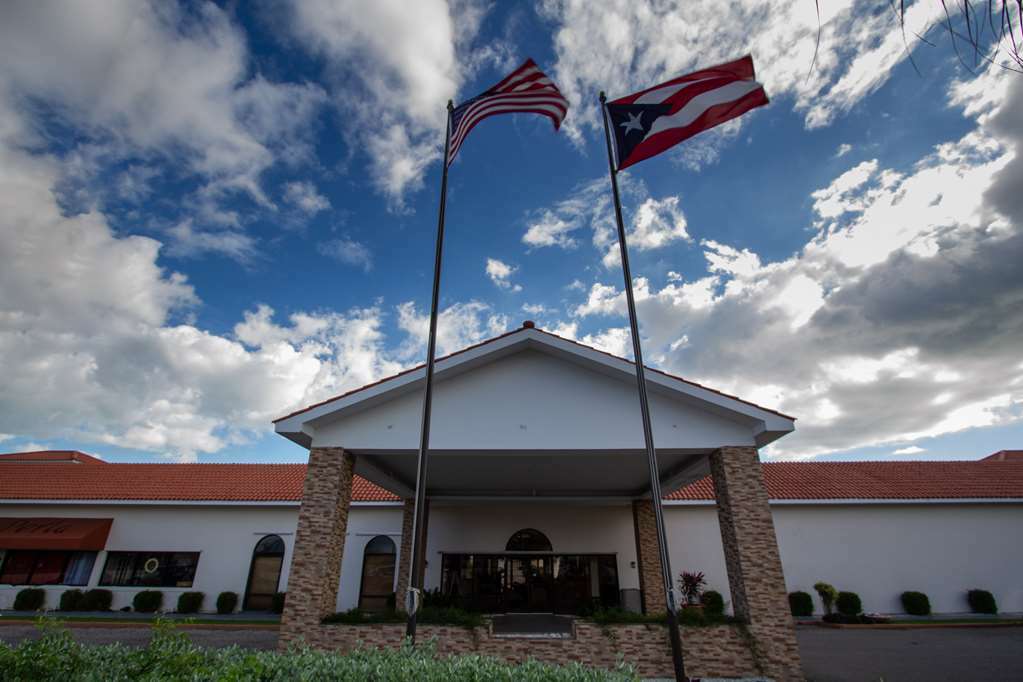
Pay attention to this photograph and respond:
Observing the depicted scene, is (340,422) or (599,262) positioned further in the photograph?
(599,262)

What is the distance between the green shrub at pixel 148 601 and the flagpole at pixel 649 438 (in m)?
20.4

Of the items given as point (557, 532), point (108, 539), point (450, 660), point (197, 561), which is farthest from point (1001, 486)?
point (108, 539)

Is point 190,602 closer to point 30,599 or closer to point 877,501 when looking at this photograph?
point 30,599

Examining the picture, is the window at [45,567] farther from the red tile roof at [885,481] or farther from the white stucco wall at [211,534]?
the red tile roof at [885,481]

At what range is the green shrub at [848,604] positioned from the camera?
60.8 ft

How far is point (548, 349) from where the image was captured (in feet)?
38.1

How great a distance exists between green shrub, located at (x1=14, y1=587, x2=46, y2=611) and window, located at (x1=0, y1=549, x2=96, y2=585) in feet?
1.67

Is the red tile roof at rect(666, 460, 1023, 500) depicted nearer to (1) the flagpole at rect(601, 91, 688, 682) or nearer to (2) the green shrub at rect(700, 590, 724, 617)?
(2) the green shrub at rect(700, 590, 724, 617)

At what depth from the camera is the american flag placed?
A: 9766 mm

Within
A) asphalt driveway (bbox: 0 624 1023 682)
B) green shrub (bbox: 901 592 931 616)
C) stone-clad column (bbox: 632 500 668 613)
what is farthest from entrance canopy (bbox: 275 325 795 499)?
green shrub (bbox: 901 592 931 616)

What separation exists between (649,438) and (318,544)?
712 cm

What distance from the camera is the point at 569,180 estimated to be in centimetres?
1248

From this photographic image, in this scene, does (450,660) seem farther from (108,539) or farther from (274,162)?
(108,539)

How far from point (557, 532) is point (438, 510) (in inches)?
184
